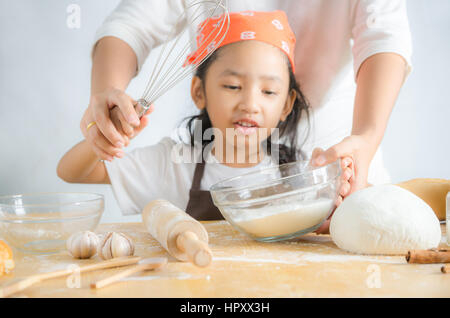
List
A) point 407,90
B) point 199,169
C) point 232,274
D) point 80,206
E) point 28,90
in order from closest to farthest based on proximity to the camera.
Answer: point 232,274, point 80,206, point 199,169, point 28,90, point 407,90

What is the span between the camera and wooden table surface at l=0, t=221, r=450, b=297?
0.36 metres

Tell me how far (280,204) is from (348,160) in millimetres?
167

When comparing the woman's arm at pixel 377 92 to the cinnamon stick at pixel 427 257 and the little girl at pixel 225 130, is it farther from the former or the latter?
the cinnamon stick at pixel 427 257

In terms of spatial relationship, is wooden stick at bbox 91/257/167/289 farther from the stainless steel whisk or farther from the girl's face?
the girl's face

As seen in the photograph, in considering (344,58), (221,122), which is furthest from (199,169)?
(344,58)

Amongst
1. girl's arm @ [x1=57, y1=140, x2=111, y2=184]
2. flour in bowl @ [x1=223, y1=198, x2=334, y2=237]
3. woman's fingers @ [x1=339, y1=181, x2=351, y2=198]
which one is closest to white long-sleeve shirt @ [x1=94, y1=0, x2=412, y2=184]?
girl's arm @ [x1=57, y1=140, x2=111, y2=184]

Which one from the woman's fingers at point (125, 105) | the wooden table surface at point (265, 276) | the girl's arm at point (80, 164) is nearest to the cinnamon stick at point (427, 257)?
the wooden table surface at point (265, 276)

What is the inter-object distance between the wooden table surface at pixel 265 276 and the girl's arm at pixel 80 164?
42 cm

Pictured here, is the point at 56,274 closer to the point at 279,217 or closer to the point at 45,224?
the point at 45,224

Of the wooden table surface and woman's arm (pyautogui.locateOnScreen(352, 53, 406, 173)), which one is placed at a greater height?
woman's arm (pyautogui.locateOnScreen(352, 53, 406, 173))

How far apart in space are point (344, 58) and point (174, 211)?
2.39ft

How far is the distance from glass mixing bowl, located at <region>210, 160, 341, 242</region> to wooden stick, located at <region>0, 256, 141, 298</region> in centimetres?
15

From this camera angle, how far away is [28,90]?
1.35 m

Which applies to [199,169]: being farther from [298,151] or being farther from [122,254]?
[122,254]
